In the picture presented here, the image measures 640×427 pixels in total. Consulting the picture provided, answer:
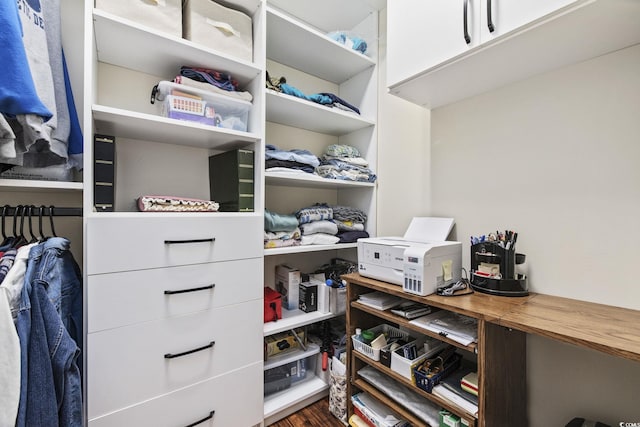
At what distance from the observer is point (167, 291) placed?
1115 millimetres

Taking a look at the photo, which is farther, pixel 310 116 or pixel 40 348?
pixel 310 116

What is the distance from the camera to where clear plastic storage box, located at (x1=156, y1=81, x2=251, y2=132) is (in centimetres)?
121

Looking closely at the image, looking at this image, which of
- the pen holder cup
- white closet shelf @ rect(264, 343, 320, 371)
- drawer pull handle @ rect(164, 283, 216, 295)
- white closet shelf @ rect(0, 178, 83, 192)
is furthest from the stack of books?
white closet shelf @ rect(0, 178, 83, 192)

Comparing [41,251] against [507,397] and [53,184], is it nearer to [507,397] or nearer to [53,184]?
[53,184]

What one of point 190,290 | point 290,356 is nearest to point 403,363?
point 290,356

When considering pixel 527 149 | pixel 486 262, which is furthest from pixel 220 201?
pixel 527 149

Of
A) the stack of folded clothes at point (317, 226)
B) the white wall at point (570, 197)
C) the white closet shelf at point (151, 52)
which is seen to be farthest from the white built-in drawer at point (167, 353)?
the white wall at point (570, 197)

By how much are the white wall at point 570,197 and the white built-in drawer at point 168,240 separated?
115cm

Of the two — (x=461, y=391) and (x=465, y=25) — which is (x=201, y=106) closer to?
(x=465, y=25)

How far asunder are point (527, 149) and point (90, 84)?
1764mm

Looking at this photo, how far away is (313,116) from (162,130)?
85 cm

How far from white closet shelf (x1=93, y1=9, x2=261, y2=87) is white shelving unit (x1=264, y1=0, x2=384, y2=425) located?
0.23 meters

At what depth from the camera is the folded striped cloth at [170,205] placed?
1.15 meters

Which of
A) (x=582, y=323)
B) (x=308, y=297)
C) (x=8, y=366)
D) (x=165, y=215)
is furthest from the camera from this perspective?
(x=308, y=297)
